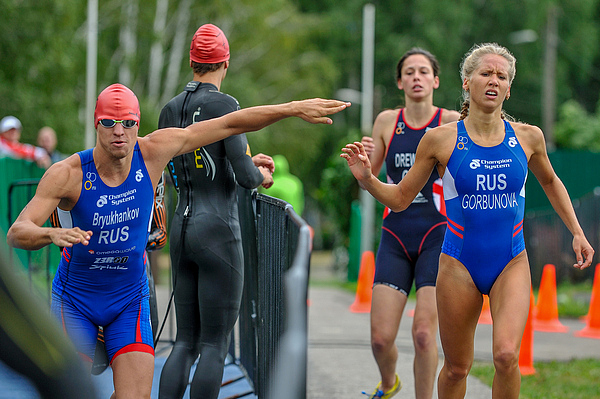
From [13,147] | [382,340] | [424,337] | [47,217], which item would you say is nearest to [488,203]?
[424,337]

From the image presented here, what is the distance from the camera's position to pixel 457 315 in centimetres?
412

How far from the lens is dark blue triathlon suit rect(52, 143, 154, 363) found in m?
3.65

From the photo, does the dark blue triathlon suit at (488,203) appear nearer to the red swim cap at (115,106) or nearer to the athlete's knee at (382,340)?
the athlete's knee at (382,340)

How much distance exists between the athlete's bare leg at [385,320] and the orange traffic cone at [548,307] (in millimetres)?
5338

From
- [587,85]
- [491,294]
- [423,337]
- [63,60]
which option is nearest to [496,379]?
[491,294]

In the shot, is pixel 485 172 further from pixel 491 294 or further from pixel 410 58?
pixel 410 58

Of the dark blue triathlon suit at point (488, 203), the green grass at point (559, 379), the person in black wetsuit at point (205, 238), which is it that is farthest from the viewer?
the green grass at point (559, 379)

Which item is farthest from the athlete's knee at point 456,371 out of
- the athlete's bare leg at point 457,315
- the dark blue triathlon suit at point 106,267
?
the dark blue triathlon suit at point 106,267

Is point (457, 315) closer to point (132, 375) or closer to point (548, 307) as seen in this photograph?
point (132, 375)

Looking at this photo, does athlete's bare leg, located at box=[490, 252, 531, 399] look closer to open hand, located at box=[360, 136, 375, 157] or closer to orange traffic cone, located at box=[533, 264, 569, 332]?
open hand, located at box=[360, 136, 375, 157]

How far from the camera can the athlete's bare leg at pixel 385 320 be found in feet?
16.4

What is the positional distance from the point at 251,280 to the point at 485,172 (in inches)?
88.3

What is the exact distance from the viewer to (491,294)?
4156 mm

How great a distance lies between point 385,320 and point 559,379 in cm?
283
